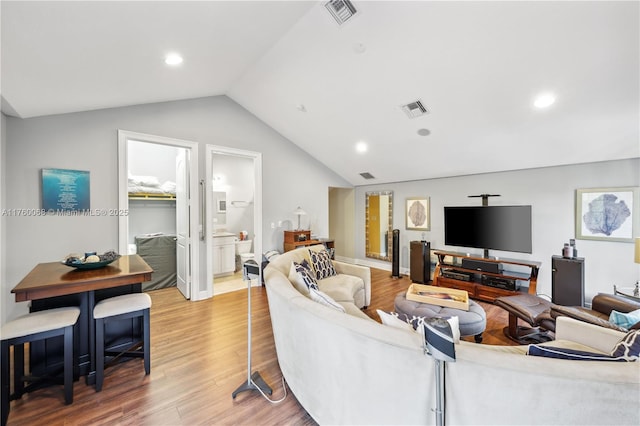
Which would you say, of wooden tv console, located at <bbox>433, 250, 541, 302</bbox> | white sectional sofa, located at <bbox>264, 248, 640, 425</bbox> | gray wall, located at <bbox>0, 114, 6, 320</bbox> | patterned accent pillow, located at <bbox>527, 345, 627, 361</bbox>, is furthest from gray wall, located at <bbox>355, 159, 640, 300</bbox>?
gray wall, located at <bbox>0, 114, 6, 320</bbox>

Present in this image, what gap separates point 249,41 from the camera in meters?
2.62

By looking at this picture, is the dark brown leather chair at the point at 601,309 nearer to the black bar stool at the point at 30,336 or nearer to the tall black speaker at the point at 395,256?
the tall black speaker at the point at 395,256

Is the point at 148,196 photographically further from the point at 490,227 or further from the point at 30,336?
the point at 490,227

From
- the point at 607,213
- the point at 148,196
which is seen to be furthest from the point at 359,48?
the point at 148,196

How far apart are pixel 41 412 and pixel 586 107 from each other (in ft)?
17.9

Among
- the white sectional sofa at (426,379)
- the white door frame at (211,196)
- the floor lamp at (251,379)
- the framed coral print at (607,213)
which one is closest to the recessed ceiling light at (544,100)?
the framed coral print at (607,213)

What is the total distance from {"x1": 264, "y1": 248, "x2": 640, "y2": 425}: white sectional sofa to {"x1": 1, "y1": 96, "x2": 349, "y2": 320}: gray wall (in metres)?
2.93

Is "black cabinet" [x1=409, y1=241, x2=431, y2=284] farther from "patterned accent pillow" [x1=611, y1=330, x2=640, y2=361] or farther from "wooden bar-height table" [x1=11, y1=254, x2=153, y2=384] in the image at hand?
"wooden bar-height table" [x1=11, y1=254, x2=153, y2=384]

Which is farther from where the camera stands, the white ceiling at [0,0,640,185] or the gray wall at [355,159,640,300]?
the gray wall at [355,159,640,300]

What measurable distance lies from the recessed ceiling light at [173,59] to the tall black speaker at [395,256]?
15.1 ft

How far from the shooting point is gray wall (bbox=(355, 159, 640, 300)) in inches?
136

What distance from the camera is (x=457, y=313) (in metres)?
2.54

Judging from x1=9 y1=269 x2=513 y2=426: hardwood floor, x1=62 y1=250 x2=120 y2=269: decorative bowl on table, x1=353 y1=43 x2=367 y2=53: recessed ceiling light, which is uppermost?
x1=353 y1=43 x2=367 y2=53: recessed ceiling light

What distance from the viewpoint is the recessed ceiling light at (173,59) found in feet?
7.87
